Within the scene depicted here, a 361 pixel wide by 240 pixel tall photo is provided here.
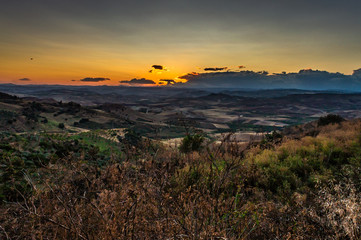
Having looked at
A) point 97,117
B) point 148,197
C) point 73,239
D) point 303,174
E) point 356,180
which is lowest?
point 97,117

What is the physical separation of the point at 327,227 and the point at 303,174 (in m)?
4.23

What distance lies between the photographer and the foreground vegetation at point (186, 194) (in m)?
2.67

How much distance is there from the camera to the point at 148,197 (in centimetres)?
320

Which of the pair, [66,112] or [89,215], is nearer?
[89,215]

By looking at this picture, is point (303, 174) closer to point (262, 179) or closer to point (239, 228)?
point (262, 179)

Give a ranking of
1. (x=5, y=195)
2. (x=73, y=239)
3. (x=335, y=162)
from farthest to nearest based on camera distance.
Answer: (x=335, y=162), (x=5, y=195), (x=73, y=239)

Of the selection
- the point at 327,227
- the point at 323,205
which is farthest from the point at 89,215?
the point at 323,205

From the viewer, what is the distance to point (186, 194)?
441 cm

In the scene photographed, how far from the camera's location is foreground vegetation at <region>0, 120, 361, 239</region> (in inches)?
105

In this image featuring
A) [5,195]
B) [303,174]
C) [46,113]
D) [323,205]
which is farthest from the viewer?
[46,113]

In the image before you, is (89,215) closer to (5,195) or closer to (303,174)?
(5,195)

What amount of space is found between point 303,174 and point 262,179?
180 cm

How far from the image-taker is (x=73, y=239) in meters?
2.73

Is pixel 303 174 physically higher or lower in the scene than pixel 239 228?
lower
